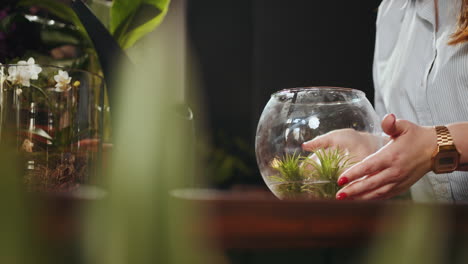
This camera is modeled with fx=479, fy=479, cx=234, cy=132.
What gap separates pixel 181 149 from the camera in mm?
126

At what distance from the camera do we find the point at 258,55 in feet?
9.59

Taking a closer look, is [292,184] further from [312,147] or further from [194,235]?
[194,235]

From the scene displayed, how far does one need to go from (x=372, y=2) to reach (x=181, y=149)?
2629mm

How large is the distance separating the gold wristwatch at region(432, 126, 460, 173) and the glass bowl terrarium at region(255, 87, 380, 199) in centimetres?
23

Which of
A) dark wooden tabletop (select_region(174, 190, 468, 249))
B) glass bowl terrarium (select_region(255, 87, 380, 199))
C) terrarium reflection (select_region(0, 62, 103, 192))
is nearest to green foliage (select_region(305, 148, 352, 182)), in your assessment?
glass bowl terrarium (select_region(255, 87, 380, 199))

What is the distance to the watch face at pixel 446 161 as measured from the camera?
74cm

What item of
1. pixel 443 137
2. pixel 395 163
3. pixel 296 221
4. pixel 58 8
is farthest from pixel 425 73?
pixel 296 221

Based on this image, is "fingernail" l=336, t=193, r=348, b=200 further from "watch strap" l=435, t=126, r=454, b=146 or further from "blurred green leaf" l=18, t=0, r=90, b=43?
"blurred green leaf" l=18, t=0, r=90, b=43

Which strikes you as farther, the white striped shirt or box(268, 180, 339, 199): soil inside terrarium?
the white striped shirt

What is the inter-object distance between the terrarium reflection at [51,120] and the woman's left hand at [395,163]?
0.31m

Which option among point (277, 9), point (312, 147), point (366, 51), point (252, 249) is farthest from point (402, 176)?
point (277, 9)

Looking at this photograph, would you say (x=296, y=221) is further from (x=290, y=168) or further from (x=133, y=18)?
(x=133, y=18)

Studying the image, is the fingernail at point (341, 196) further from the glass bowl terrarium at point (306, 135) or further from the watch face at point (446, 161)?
the watch face at point (446, 161)

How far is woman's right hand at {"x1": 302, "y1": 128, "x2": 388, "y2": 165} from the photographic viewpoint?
53 centimetres
